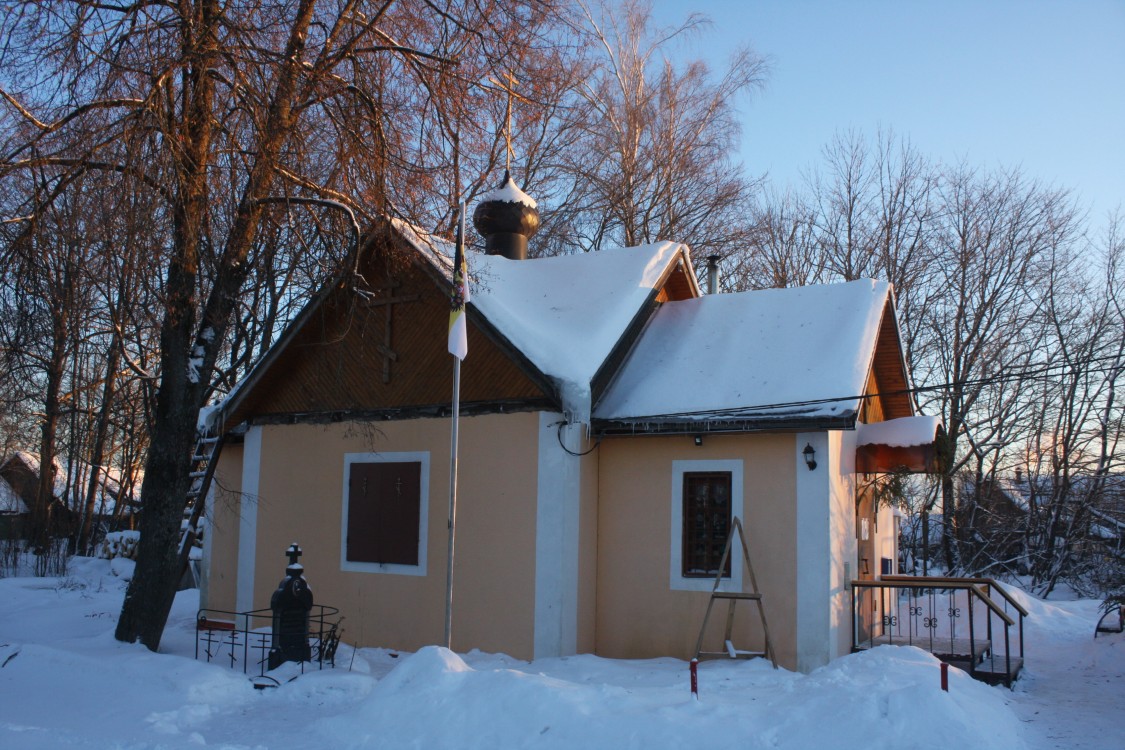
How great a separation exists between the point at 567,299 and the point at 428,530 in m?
3.86

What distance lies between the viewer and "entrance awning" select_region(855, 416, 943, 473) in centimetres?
1183

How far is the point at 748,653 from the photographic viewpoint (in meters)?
10.6

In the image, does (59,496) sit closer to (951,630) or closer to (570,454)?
(570,454)

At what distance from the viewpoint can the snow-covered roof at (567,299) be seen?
37.7 ft

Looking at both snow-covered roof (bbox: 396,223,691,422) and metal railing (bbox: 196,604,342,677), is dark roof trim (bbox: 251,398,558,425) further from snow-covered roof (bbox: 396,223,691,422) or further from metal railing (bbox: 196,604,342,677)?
metal railing (bbox: 196,604,342,677)

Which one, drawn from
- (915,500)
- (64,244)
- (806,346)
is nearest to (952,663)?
(806,346)

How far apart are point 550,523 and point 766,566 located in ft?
8.37

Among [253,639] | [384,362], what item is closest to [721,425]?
[384,362]

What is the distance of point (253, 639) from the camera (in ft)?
41.6

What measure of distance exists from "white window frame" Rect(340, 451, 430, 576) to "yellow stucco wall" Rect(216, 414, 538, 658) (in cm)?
6

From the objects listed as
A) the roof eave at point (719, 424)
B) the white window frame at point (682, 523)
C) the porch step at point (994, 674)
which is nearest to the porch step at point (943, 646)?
the porch step at point (994, 674)

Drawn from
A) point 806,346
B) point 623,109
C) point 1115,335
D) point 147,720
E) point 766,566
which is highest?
point 623,109

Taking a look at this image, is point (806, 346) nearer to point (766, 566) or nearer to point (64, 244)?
point (766, 566)

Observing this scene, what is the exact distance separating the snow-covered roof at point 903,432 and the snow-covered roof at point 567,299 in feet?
11.4
